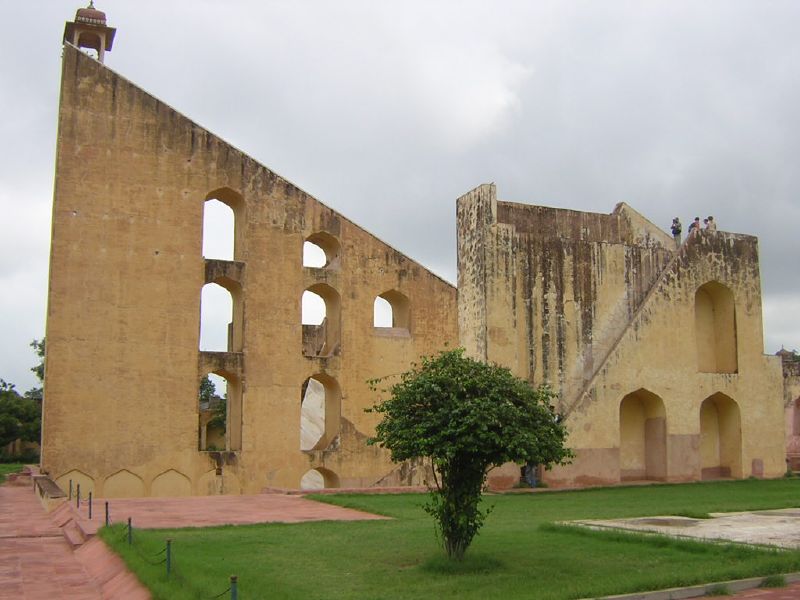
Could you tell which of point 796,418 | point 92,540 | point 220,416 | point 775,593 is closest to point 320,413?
point 220,416

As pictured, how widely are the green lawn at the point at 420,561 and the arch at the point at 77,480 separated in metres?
8.31

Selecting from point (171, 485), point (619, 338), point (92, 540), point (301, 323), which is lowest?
point (171, 485)

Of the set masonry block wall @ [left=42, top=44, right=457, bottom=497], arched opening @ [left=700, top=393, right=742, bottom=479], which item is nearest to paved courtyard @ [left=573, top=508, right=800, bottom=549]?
arched opening @ [left=700, top=393, right=742, bottom=479]

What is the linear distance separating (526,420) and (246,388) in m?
12.9

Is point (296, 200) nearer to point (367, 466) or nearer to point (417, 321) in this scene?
point (417, 321)

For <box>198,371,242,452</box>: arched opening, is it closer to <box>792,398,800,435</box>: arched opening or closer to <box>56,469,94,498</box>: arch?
<box>56,469,94,498</box>: arch

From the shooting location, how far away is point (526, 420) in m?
8.44

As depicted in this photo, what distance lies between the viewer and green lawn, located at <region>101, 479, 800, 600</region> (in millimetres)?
7121

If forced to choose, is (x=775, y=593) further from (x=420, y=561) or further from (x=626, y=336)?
(x=626, y=336)

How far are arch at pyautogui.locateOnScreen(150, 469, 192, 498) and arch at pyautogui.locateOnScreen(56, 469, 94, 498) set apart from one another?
1305 millimetres

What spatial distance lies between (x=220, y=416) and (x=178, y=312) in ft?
56.9

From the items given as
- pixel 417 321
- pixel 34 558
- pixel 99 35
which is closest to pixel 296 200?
pixel 417 321

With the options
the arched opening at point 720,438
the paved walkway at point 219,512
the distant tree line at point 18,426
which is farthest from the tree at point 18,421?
the arched opening at point 720,438

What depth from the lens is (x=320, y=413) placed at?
1205 inches
